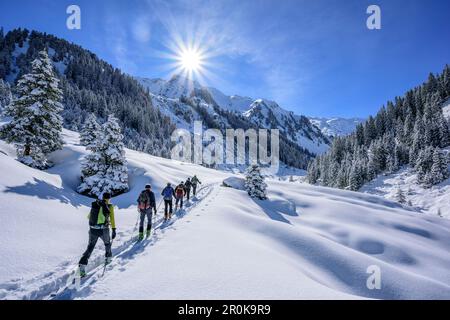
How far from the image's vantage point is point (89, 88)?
531ft

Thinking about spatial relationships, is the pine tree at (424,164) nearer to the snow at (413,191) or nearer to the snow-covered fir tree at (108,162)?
the snow at (413,191)

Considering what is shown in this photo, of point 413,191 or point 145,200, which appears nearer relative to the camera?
point 145,200

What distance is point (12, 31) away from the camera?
178500 millimetres

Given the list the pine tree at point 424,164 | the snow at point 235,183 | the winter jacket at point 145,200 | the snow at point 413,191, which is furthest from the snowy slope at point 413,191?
the winter jacket at point 145,200

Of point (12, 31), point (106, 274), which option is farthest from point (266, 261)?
point (12, 31)

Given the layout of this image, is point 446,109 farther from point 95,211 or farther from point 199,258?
point 95,211

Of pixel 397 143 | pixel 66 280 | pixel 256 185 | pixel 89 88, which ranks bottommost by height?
pixel 66 280

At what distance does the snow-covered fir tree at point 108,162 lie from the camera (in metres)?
23.0

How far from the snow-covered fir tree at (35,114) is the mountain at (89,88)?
87.3 m

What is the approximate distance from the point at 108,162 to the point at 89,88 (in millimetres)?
166005

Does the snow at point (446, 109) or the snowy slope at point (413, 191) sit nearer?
the snowy slope at point (413, 191)

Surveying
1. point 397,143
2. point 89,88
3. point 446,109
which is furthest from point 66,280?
point 89,88

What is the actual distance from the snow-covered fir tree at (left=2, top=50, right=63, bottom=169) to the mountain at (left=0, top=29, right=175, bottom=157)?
8727cm
